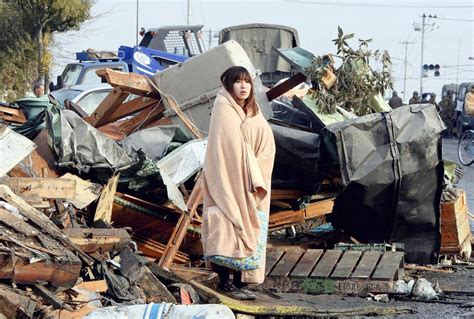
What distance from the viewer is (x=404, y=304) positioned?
311 inches

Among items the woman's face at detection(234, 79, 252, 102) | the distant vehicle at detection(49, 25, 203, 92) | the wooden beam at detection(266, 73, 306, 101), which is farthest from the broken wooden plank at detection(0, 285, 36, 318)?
the distant vehicle at detection(49, 25, 203, 92)

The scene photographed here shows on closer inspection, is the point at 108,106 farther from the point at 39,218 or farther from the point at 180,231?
the point at 39,218

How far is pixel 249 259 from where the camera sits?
7473 millimetres

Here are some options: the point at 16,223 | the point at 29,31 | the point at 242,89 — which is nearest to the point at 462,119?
the point at 29,31

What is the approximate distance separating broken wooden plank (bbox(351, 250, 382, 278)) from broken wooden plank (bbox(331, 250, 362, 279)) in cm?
5

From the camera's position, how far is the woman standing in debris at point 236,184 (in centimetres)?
742

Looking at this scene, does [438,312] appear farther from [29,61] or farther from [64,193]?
[29,61]

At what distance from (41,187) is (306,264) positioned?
2.37 m

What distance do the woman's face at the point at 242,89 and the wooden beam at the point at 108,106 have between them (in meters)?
3.14

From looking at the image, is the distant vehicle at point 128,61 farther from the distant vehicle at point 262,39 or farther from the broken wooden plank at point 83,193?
the broken wooden plank at point 83,193

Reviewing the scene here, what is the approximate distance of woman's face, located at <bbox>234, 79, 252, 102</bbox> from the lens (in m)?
7.47

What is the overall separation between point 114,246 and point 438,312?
8.26ft

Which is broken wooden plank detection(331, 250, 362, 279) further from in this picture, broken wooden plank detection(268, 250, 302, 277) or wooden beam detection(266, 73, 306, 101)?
wooden beam detection(266, 73, 306, 101)

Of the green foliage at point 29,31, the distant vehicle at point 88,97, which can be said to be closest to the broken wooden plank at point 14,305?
the distant vehicle at point 88,97
